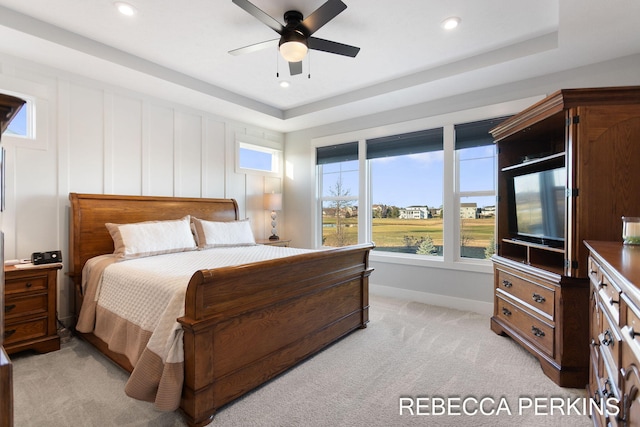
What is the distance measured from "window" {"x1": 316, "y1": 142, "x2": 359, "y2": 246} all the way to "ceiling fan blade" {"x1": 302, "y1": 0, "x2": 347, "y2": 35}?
2593 mm

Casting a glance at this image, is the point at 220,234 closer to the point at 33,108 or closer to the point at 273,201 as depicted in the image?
the point at 273,201

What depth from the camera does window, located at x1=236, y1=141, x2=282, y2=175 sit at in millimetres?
4879

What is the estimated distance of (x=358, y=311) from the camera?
3.15 meters

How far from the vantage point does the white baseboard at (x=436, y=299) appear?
3.62m

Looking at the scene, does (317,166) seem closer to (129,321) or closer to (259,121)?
(259,121)

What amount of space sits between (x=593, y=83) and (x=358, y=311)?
10.3ft

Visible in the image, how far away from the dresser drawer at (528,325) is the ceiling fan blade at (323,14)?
266cm

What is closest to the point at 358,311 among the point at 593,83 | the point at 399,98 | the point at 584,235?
the point at 584,235

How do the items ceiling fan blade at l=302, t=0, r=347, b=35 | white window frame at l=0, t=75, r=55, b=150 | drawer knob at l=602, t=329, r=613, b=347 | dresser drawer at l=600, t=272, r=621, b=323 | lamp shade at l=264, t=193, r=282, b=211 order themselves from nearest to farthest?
dresser drawer at l=600, t=272, r=621, b=323 → drawer knob at l=602, t=329, r=613, b=347 → ceiling fan blade at l=302, t=0, r=347, b=35 → white window frame at l=0, t=75, r=55, b=150 → lamp shade at l=264, t=193, r=282, b=211

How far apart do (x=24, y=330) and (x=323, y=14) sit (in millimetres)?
3358

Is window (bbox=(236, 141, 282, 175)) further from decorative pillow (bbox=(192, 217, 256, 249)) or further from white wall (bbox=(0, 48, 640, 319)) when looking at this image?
decorative pillow (bbox=(192, 217, 256, 249))

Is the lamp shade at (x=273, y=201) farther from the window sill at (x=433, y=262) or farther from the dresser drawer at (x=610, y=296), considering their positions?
the dresser drawer at (x=610, y=296)

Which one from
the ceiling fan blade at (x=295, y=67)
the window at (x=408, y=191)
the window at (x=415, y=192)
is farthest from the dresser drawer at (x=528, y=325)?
the ceiling fan blade at (x=295, y=67)

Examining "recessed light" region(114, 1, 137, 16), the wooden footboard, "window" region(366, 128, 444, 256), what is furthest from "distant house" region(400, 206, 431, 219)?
"recessed light" region(114, 1, 137, 16)
